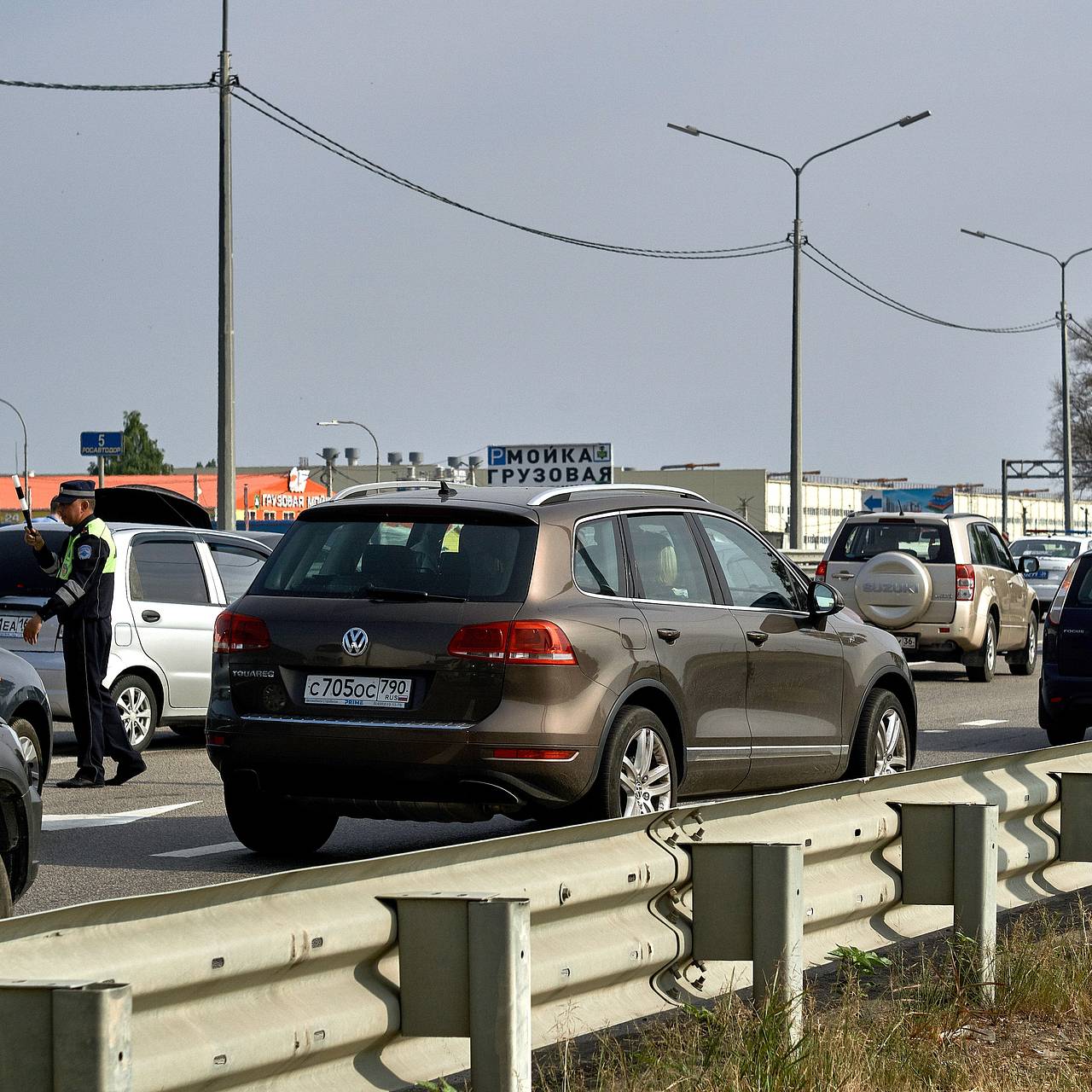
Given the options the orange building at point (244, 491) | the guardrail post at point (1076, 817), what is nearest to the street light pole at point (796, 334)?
the guardrail post at point (1076, 817)

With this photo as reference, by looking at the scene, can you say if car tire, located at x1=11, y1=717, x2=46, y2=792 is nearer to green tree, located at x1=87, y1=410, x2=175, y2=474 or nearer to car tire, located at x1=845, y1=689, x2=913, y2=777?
car tire, located at x1=845, y1=689, x2=913, y2=777

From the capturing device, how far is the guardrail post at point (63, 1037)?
3.12m

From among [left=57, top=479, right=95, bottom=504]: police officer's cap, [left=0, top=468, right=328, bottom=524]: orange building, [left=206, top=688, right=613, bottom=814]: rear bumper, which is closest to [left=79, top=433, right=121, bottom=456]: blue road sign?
[left=57, top=479, right=95, bottom=504]: police officer's cap

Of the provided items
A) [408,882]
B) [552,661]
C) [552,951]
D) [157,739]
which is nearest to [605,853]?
[552,951]

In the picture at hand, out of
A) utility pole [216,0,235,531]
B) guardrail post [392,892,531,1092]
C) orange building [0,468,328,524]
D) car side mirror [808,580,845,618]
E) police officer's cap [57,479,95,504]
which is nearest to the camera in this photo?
guardrail post [392,892,531,1092]

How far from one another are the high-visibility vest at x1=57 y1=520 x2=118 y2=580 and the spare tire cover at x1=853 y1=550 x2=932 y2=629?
36.2 feet

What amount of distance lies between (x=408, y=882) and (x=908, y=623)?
57.1 ft

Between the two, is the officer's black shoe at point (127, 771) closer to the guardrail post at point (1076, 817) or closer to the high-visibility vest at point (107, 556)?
the high-visibility vest at point (107, 556)

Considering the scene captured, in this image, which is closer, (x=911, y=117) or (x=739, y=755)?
(x=739, y=755)

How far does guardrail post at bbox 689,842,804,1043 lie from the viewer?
16.3 ft

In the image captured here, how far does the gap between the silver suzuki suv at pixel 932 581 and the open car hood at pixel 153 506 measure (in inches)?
292

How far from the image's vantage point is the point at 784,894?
4969 millimetres

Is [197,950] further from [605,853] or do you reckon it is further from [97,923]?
[605,853]

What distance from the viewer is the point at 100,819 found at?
33.7 feet
